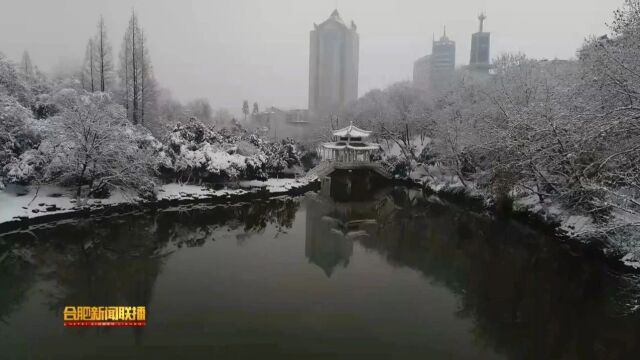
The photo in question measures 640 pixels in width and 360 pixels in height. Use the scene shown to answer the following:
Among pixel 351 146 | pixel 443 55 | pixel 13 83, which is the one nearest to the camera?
pixel 13 83

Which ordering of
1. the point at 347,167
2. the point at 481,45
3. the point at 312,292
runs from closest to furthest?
the point at 312,292, the point at 347,167, the point at 481,45

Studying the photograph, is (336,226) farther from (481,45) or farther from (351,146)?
(481,45)

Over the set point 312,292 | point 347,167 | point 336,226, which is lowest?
point 312,292

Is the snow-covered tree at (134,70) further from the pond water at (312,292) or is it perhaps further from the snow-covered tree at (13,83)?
the pond water at (312,292)

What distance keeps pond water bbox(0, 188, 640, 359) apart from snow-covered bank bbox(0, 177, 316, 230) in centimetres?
112

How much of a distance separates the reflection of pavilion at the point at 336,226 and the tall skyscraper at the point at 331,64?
79.3m

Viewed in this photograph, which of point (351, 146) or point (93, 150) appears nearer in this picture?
point (93, 150)

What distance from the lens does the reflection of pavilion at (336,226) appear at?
1445cm

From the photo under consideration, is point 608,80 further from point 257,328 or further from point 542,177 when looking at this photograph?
point 257,328

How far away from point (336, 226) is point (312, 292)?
8.94m

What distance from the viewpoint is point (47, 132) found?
62.0 ft

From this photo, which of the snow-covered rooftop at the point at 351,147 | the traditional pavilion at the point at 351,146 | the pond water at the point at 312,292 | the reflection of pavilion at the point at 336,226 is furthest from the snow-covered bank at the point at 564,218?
the traditional pavilion at the point at 351,146

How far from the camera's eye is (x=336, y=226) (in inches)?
776

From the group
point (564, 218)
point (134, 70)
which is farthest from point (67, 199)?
point (564, 218)
